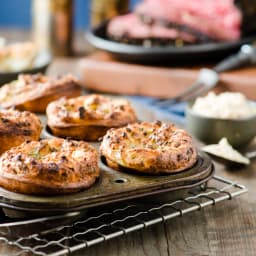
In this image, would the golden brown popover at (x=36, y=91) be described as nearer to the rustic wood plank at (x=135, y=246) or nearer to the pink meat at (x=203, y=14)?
the rustic wood plank at (x=135, y=246)

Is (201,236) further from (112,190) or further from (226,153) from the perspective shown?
(226,153)

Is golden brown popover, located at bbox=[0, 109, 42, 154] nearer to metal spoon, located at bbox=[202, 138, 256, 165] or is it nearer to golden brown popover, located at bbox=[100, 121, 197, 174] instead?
golden brown popover, located at bbox=[100, 121, 197, 174]

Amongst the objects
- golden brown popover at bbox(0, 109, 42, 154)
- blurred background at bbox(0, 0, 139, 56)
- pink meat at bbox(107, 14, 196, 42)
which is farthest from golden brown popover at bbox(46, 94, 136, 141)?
blurred background at bbox(0, 0, 139, 56)

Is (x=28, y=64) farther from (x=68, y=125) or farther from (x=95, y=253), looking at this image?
(x=95, y=253)

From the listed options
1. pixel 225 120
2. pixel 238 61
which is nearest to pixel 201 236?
pixel 225 120

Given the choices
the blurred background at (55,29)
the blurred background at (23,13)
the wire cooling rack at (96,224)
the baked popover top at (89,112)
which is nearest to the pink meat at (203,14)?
the blurred background at (55,29)
